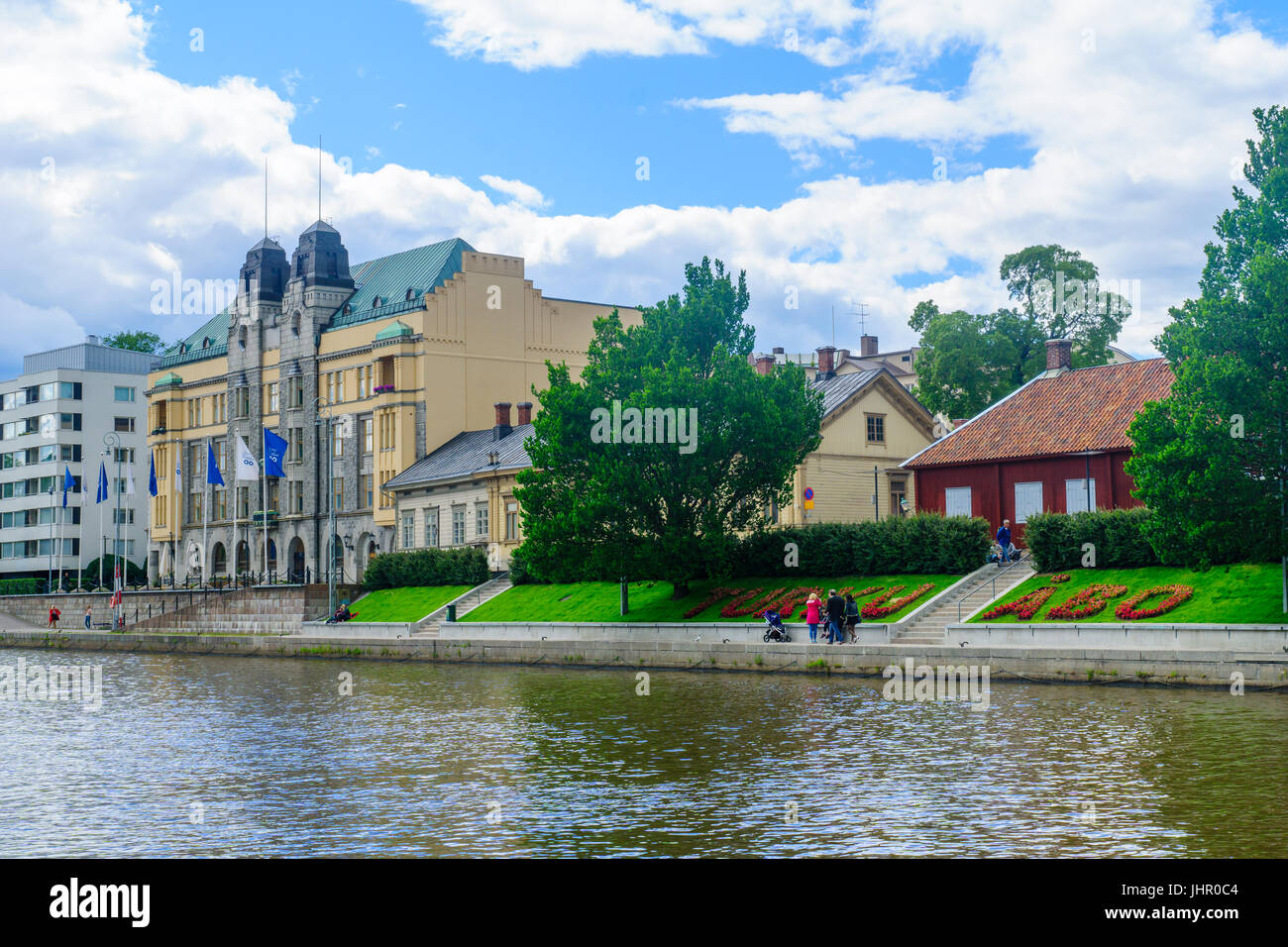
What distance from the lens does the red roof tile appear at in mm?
50656

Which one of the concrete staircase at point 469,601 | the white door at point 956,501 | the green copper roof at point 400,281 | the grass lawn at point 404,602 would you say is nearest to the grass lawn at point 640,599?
the concrete staircase at point 469,601

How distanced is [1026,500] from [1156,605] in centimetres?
1587

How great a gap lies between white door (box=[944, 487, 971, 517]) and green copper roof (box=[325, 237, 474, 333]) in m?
38.3

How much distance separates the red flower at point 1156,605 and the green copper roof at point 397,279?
53000 millimetres

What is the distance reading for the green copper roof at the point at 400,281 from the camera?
273ft

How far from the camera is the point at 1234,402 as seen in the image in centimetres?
3338

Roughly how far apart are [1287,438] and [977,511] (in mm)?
20772

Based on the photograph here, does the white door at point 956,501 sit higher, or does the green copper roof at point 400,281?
the green copper roof at point 400,281

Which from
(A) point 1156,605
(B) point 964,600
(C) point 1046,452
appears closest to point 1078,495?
(C) point 1046,452

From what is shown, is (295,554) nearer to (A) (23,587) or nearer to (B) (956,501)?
(A) (23,587)

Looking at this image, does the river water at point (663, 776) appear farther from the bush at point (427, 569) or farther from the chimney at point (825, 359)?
the chimney at point (825, 359)

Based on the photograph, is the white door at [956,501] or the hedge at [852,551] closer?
the hedge at [852,551]

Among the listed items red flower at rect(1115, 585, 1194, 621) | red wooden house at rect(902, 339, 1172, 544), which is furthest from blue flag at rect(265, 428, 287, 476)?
red flower at rect(1115, 585, 1194, 621)
